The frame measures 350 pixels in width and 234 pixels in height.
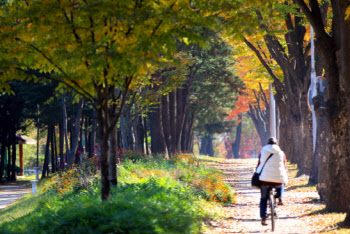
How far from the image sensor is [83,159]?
70.6 ft

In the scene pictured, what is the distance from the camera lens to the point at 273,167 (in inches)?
401

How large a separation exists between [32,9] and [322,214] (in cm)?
785

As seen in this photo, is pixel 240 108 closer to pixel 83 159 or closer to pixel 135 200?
pixel 83 159

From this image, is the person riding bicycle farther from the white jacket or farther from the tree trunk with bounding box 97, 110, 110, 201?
the tree trunk with bounding box 97, 110, 110, 201

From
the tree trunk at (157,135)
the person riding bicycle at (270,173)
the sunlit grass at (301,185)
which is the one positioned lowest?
the sunlit grass at (301,185)

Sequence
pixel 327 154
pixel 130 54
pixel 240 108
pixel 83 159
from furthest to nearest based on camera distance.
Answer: pixel 240 108, pixel 83 159, pixel 327 154, pixel 130 54

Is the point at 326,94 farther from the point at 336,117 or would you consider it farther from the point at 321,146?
the point at 321,146

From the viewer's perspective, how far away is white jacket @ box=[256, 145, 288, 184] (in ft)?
33.2

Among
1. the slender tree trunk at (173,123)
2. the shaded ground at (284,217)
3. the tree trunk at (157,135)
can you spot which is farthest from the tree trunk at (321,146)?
the slender tree trunk at (173,123)

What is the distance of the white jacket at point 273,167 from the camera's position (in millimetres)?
10133

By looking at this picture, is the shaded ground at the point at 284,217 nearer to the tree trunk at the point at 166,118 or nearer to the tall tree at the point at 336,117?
the tall tree at the point at 336,117

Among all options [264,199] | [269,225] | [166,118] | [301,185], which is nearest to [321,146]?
[269,225]

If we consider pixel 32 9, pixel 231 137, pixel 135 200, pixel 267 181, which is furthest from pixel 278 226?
pixel 231 137

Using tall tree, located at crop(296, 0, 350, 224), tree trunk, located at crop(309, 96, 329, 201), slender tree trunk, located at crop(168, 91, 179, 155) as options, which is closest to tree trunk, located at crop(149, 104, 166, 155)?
slender tree trunk, located at crop(168, 91, 179, 155)
